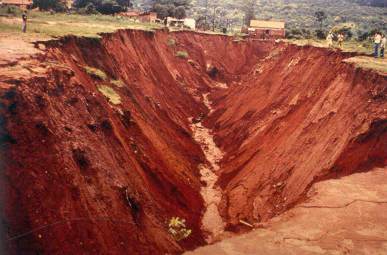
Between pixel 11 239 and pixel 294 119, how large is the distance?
16435mm

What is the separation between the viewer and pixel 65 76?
48.1 feet

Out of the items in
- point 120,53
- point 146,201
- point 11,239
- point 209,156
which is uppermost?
point 120,53

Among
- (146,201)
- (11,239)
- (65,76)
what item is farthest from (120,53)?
(11,239)

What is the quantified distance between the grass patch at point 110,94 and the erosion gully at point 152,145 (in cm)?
8

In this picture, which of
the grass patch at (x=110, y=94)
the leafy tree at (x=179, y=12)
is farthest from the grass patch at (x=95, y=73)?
the leafy tree at (x=179, y=12)

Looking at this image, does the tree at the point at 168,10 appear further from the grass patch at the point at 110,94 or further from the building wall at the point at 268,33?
the grass patch at the point at 110,94

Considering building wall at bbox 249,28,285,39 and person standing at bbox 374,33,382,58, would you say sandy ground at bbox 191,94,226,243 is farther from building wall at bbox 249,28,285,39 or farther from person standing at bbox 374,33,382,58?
building wall at bbox 249,28,285,39

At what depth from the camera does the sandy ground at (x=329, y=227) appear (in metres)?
8.80

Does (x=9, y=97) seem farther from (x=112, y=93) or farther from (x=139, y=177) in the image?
(x=112, y=93)

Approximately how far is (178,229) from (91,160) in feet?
12.7

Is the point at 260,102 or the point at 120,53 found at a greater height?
the point at 120,53

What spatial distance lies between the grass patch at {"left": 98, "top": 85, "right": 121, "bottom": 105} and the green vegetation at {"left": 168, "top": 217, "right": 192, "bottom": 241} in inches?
248

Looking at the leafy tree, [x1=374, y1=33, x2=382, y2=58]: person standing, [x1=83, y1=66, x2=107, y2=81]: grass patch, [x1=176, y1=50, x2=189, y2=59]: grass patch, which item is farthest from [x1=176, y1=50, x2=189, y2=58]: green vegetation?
the leafy tree

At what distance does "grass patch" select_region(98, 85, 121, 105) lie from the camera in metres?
18.4
